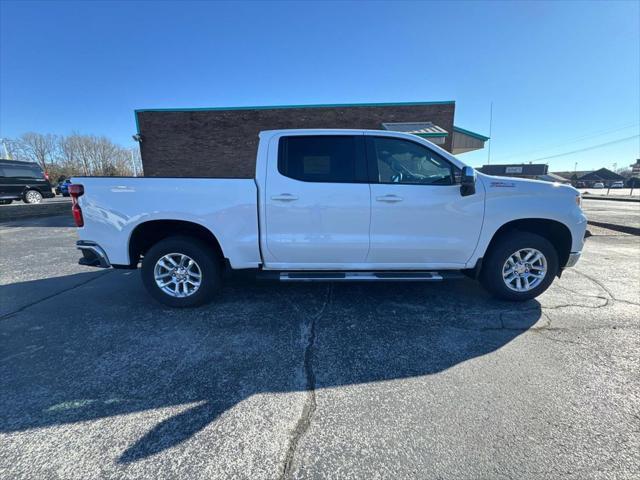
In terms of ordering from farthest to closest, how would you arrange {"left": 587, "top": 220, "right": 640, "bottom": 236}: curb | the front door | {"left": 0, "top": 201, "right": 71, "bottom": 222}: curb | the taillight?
{"left": 0, "top": 201, "right": 71, "bottom": 222}: curb, {"left": 587, "top": 220, "right": 640, "bottom": 236}: curb, the front door, the taillight

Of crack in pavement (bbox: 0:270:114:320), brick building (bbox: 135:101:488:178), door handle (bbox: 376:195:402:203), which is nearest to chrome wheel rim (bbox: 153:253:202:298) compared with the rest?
crack in pavement (bbox: 0:270:114:320)

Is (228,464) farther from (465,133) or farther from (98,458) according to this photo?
(465,133)

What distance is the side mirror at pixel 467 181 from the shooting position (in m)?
3.13

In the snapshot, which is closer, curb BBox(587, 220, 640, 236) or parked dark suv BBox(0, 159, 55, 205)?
curb BBox(587, 220, 640, 236)

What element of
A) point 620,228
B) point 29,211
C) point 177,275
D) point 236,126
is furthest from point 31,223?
point 620,228

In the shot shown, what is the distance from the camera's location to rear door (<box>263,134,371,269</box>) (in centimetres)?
331

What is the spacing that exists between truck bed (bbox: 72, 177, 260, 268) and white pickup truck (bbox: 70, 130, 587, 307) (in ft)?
0.04

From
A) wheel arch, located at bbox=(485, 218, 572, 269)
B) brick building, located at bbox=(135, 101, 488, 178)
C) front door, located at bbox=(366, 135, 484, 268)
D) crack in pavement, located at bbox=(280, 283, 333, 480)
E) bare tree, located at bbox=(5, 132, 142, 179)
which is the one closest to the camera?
crack in pavement, located at bbox=(280, 283, 333, 480)

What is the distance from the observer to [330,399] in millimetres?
2146

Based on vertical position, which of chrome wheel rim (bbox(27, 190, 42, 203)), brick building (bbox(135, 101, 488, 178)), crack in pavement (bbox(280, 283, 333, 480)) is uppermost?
brick building (bbox(135, 101, 488, 178))

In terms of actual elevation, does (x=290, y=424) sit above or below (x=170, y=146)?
below

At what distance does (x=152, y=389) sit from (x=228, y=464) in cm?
99

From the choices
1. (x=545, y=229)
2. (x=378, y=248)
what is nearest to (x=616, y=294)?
(x=545, y=229)

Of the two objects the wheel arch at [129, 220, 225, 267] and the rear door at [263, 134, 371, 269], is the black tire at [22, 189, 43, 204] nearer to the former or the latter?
the wheel arch at [129, 220, 225, 267]
